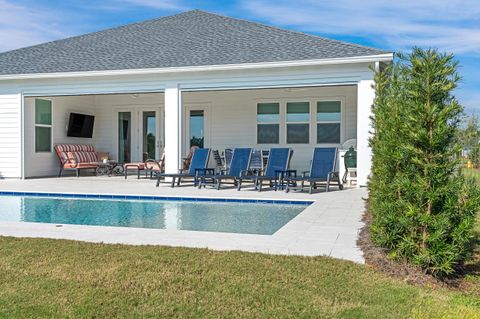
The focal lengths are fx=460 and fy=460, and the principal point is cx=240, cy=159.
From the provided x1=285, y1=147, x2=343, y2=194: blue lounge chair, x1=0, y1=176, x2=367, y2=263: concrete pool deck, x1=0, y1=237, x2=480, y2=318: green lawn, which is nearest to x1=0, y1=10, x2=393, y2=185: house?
x1=285, y1=147, x2=343, y2=194: blue lounge chair

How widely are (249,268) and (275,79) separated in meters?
8.65

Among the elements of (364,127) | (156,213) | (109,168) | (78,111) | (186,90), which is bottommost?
(156,213)

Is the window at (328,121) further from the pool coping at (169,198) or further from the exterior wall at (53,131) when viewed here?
the exterior wall at (53,131)

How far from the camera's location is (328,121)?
15.1 metres

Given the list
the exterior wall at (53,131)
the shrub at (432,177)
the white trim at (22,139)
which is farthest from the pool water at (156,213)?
the exterior wall at (53,131)

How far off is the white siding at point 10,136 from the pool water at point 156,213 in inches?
178

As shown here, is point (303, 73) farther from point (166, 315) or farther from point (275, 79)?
point (166, 315)

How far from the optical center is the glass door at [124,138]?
1773cm

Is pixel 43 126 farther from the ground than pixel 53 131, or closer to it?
farther from the ground

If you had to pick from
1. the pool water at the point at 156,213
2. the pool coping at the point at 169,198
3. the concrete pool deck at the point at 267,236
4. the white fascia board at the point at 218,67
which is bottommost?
the pool water at the point at 156,213

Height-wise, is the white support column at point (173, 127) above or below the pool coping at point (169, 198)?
above

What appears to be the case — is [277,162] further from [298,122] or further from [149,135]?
[149,135]

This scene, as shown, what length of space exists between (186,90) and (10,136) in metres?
5.89

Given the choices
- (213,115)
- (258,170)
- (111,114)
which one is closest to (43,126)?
(111,114)
